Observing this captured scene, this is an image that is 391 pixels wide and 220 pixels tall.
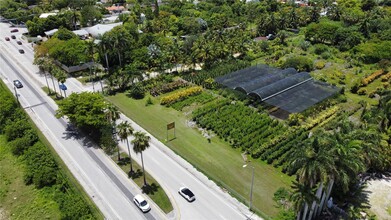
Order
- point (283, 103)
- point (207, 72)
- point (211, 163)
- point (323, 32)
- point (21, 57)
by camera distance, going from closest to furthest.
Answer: point (211, 163) < point (283, 103) < point (207, 72) < point (21, 57) < point (323, 32)

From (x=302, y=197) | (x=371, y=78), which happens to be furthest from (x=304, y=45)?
(x=302, y=197)

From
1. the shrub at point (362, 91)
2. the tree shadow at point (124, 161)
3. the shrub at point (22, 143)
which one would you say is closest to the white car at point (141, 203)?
the tree shadow at point (124, 161)

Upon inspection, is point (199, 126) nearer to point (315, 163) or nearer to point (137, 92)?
point (137, 92)

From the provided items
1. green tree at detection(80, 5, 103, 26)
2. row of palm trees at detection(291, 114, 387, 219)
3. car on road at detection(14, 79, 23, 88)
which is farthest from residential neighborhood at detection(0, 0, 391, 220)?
green tree at detection(80, 5, 103, 26)

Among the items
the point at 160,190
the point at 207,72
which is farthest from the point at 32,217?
the point at 207,72

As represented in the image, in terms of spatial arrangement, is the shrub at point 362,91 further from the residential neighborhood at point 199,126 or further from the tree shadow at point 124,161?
the tree shadow at point 124,161

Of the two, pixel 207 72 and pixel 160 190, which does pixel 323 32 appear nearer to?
pixel 207 72
